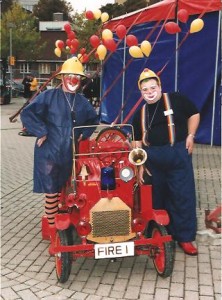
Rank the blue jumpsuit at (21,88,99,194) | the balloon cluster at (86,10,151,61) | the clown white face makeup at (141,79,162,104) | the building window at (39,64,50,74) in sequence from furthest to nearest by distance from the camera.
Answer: the building window at (39,64,50,74) → the balloon cluster at (86,10,151,61) → the blue jumpsuit at (21,88,99,194) → the clown white face makeup at (141,79,162,104)

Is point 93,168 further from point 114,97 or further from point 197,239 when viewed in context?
point 114,97

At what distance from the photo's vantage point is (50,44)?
153 ft

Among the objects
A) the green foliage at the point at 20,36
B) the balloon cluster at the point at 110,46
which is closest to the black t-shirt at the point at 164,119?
the balloon cluster at the point at 110,46

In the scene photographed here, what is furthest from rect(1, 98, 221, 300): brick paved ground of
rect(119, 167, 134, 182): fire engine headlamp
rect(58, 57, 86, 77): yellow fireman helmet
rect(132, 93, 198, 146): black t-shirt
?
rect(58, 57, 86, 77): yellow fireman helmet

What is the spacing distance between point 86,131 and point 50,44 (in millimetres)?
44203

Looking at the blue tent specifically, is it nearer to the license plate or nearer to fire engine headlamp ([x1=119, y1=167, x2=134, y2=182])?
fire engine headlamp ([x1=119, y1=167, x2=134, y2=182])

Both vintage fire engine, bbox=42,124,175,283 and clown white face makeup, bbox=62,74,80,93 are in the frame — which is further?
clown white face makeup, bbox=62,74,80,93

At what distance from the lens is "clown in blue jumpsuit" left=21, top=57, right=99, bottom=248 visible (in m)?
4.05

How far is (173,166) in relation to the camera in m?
4.05

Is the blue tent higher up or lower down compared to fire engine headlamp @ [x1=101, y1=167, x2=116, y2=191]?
higher up

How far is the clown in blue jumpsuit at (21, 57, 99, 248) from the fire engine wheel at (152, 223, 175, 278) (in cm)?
98

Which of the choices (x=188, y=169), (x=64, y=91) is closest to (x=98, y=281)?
(x=188, y=169)

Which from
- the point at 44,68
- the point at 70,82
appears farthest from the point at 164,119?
the point at 44,68

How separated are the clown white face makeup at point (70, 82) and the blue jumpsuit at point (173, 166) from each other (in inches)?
26.4
